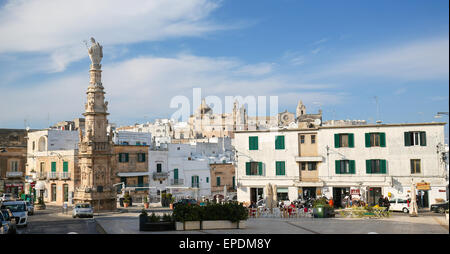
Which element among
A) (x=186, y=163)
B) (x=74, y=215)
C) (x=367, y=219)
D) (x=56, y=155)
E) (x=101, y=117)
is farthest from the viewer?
(x=186, y=163)

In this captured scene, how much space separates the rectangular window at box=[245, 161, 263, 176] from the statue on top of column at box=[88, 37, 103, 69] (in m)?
15.6

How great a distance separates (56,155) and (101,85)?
59.1ft

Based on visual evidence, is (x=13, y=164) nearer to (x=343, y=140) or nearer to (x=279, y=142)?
(x=279, y=142)

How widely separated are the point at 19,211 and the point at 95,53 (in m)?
16.4

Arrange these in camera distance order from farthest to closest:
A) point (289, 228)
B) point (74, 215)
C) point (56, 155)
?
point (56, 155) < point (74, 215) < point (289, 228)

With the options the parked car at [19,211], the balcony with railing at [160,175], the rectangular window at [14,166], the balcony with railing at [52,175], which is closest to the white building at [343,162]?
the balcony with railing at [160,175]

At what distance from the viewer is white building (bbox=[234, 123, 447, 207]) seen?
36625 mm

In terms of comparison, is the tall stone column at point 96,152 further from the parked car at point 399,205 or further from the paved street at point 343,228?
the parked car at point 399,205

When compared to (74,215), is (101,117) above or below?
above

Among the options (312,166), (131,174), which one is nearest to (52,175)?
(131,174)

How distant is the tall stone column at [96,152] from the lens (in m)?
37.6
